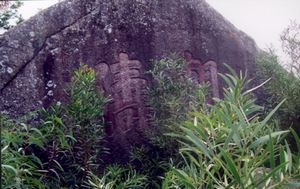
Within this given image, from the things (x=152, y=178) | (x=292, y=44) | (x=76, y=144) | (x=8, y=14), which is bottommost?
(x=152, y=178)

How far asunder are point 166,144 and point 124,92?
4.00 feet

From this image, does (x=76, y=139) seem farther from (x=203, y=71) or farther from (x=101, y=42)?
(x=203, y=71)

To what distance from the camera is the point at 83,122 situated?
3.85 m

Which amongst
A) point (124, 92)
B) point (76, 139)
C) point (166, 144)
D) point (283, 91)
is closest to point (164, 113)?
point (166, 144)

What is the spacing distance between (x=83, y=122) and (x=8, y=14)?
23.6ft

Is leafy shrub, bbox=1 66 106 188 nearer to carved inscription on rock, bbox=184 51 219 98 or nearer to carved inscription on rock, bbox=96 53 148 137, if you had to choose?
carved inscription on rock, bbox=96 53 148 137

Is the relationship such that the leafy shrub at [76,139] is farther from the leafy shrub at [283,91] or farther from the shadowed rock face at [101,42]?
the leafy shrub at [283,91]

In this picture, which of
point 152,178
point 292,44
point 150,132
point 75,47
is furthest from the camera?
point 292,44

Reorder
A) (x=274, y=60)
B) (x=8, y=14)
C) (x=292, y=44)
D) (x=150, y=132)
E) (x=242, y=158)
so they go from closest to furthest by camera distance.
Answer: (x=242, y=158)
(x=150, y=132)
(x=274, y=60)
(x=292, y=44)
(x=8, y=14)

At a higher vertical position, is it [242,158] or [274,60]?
[274,60]

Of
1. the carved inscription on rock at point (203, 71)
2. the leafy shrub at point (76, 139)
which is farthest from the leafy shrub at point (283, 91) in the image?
the leafy shrub at point (76, 139)

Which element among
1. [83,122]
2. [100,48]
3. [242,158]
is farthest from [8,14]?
[242,158]

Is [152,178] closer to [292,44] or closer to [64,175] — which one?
[64,175]

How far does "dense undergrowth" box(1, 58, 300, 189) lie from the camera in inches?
91.7
